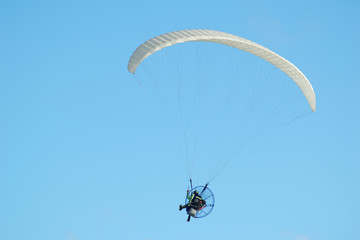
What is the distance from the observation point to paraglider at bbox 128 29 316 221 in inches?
1268

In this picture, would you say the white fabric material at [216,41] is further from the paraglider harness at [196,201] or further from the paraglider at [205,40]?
the paraglider harness at [196,201]

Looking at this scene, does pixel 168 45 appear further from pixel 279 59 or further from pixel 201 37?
pixel 279 59

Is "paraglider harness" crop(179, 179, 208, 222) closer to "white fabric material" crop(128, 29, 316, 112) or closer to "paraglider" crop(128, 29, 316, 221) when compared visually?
"paraglider" crop(128, 29, 316, 221)

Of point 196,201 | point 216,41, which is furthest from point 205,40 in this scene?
point 196,201

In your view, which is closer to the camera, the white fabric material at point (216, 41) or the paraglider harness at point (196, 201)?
the white fabric material at point (216, 41)

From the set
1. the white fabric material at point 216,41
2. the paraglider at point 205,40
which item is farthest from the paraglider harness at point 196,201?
the white fabric material at point 216,41

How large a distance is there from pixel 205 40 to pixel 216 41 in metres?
0.89

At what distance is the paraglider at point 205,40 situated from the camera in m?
32.2

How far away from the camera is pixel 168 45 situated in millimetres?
31844

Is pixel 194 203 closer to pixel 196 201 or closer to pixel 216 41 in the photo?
pixel 196 201

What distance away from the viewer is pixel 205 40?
108 feet

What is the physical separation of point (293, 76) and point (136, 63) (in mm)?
8818

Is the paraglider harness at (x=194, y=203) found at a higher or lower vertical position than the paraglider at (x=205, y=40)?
lower

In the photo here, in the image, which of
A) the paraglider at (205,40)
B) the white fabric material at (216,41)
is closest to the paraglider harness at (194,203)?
the paraglider at (205,40)
